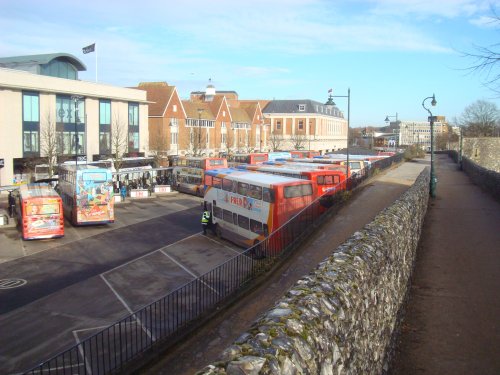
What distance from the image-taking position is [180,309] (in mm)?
12828

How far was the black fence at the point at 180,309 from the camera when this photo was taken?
976 centimetres

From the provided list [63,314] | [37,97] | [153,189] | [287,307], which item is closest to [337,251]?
[287,307]

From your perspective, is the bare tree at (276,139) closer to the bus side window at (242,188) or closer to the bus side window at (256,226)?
the bus side window at (242,188)

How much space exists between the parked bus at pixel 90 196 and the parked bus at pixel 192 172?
1399 centimetres

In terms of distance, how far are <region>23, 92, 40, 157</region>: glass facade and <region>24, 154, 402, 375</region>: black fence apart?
102 feet

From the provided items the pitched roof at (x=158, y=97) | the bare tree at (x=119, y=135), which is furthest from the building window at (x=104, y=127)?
the pitched roof at (x=158, y=97)

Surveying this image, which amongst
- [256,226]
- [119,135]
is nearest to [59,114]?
[119,135]

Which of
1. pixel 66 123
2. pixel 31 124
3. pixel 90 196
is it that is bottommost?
pixel 90 196

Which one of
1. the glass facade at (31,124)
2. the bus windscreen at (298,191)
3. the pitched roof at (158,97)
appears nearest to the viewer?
the bus windscreen at (298,191)

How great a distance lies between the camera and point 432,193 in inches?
987

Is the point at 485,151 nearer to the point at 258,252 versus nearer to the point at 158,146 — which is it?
the point at 158,146

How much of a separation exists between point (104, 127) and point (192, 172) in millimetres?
12572

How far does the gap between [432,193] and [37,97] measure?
34678 millimetres

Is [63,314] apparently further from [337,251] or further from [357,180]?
[357,180]
